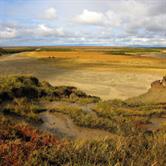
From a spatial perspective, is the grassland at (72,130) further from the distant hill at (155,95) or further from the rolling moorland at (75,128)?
the distant hill at (155,95)

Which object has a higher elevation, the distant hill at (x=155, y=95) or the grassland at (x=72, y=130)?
the grassland at (x=72, y=130)

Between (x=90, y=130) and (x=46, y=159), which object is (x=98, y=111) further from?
(x=46, y=159)

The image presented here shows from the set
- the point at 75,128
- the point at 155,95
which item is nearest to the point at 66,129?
the point at 75,128

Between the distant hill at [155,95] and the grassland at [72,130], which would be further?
the distant hill at [155,95]

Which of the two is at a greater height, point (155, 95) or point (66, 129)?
point (66, 129)

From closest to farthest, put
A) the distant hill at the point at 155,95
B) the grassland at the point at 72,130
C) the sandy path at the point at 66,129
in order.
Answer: the grassland at the point at 72,130, the sandy path at the point at 66,129, the distant hill at the point at 155,95

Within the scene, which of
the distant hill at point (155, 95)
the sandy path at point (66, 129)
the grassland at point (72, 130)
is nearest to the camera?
the grassland at point (72, 130)

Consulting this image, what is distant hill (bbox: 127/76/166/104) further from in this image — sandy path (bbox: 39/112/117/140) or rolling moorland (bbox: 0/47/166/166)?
sandy path (bbox: 39/112/117/140)

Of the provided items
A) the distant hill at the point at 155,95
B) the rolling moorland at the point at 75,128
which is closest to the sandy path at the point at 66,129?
the rolling moorland at the point at 75,128

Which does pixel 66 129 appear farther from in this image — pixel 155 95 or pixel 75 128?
pixel 155 95

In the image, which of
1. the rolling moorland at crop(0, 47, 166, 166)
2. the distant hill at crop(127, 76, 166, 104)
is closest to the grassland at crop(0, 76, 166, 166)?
the rolling moorland at crop(0, 47, 166, 166)

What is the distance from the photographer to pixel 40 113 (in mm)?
11977

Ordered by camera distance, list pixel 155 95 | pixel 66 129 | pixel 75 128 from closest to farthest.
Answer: pixel 66 129 < pixel 75 128 < pixel 155 95

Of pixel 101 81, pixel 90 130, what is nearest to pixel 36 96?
pixel 90 130
